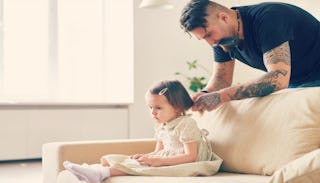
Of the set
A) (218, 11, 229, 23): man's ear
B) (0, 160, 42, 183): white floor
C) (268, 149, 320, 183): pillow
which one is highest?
(218, 11, 229, 23): man's ear

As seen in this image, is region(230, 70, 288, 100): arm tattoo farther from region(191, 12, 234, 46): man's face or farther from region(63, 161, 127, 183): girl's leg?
region(63, 161, 127, 183): girl's leg

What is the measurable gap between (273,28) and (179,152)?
2.05ft

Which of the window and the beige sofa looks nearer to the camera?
the beige sofa

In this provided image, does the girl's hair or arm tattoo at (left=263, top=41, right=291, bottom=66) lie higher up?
arm tattoo at (left=263, top=41, right=291, bottom=66)

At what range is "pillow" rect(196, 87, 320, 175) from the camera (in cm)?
170

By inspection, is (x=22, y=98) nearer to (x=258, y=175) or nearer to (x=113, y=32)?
(x=113, y=32)

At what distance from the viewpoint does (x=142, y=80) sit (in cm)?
573

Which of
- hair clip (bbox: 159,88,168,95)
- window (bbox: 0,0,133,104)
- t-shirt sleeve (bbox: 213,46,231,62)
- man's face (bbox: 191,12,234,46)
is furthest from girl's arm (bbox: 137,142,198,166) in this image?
window (bbox: 0,0,133,104)

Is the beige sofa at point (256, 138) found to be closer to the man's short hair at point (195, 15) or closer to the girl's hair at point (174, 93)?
the girl's hair at point (174, 93)

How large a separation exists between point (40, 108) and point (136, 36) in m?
1.38

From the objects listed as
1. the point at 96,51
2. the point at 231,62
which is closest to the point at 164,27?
the point at 96,51

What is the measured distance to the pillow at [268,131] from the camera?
1697 mm

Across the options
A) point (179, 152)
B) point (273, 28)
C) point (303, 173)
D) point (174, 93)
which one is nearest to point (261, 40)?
Result: point (273, 28)

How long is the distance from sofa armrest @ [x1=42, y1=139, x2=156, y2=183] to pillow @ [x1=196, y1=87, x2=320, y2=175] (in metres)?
0.40
